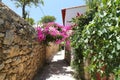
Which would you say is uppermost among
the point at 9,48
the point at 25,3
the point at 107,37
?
the point at 25,3

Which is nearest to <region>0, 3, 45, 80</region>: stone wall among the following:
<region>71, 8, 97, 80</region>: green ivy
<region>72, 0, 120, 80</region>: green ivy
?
<region>72, 0, 120, 80</region>: green ivy

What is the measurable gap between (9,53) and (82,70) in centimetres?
326

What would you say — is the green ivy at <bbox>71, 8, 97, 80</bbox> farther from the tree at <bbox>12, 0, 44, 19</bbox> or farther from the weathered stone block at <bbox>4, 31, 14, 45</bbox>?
the tree at <bbox>12, 0, 44, 19</bbox>

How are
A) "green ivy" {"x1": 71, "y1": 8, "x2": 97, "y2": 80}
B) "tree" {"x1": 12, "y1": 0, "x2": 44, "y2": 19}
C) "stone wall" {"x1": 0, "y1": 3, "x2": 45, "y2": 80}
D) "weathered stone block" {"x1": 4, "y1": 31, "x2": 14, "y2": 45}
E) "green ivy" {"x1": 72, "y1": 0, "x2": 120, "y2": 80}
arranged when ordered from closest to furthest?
"green ivy" {"x1": 72, "y1": 0, "x2": 120, "y2": 80}, "stone wall" {"x1": 0, "y1": 3, "x2": 45, "y2": 80}, "weathered stone block" {"x1": 4, "y1": 31, "x2": 14, "y2": 45}, "green ivy" {"x1": 71, "y1": 8, "x2": 97, "y2": 80}, "tree" {"x1": 12, "y1": 0, "x2": 44, "y2": 19}

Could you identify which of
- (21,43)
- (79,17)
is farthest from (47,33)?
(21,43)

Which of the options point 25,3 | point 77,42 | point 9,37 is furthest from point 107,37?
point 25,3

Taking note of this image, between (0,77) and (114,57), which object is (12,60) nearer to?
(0,77)

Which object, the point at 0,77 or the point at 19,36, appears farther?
the point at 19,36

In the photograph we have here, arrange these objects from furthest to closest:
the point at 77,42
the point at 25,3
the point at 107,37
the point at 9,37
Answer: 1. the point at 25,3
2. the point at 77,42
3. the point at 9,37
4. the point at 107,37

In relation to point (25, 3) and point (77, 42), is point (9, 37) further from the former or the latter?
point (25, 3)

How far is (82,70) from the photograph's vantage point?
6320 millimetres

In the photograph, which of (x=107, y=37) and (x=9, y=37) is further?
(x=9, y=37)

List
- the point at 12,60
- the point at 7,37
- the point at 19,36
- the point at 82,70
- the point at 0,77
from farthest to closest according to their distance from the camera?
the point at 82,70, the point at 19,36, the point at 12,60, the point at 7,37, the point at 0,77

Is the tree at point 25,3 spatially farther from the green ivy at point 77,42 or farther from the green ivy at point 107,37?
the green ivy at point 107,37
